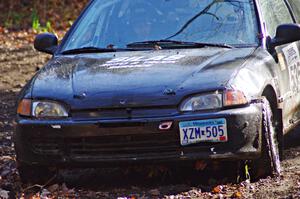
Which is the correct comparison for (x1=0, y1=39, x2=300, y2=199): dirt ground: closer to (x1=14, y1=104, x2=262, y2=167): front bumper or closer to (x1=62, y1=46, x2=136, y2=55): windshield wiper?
(x1=14, y1=104, x2=262, y2=167): front bumper

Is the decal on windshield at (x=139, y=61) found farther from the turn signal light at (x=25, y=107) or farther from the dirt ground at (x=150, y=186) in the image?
the dirt ground at (x=150, y=186)

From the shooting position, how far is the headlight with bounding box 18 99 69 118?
6734 mm

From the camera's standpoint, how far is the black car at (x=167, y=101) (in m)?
6.57

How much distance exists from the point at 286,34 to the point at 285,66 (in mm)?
367

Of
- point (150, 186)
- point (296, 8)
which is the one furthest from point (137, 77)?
point (296, 8)

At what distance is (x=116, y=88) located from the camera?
6.77m

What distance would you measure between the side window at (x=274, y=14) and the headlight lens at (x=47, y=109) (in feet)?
6.94

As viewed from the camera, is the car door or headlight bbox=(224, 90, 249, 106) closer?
headlight bbox=(224, 90, 249, 106)

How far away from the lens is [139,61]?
23.9 ft

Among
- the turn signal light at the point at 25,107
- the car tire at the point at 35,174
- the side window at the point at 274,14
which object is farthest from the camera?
the side window at the point at 274,14

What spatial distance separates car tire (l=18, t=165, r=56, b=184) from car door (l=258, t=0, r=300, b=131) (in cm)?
188

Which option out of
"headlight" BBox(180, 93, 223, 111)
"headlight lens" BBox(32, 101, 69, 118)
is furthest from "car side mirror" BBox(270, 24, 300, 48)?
"headlight lens" BBox(32, 101, 69, 118)

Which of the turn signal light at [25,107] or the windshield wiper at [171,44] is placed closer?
the turn signal light at [25,107]

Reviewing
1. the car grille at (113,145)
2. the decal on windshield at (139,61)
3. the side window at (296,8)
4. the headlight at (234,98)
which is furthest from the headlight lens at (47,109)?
the side window at (296,8)
